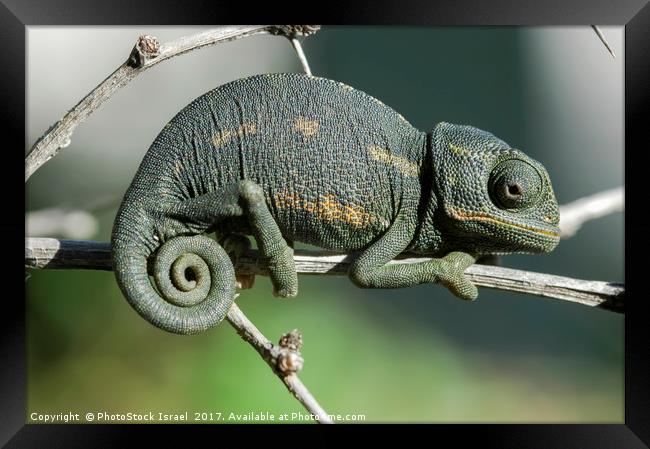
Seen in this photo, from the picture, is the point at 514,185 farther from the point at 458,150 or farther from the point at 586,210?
the point at 586,210

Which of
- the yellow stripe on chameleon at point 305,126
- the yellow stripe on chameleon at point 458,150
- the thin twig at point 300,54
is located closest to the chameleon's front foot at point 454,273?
the yellow stripe on chameleon at point 458,150

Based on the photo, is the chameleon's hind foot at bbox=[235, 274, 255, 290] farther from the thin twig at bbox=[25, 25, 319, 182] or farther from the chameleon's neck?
the thin twig at bbox=[25, 25, 319, 182]

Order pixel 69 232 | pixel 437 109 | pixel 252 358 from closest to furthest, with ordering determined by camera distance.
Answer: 1. pixel 69 232
2. pixel 252 358
3. pixel 437 109

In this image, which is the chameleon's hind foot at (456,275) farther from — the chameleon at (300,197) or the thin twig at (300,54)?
the thin twig at (300,54)
